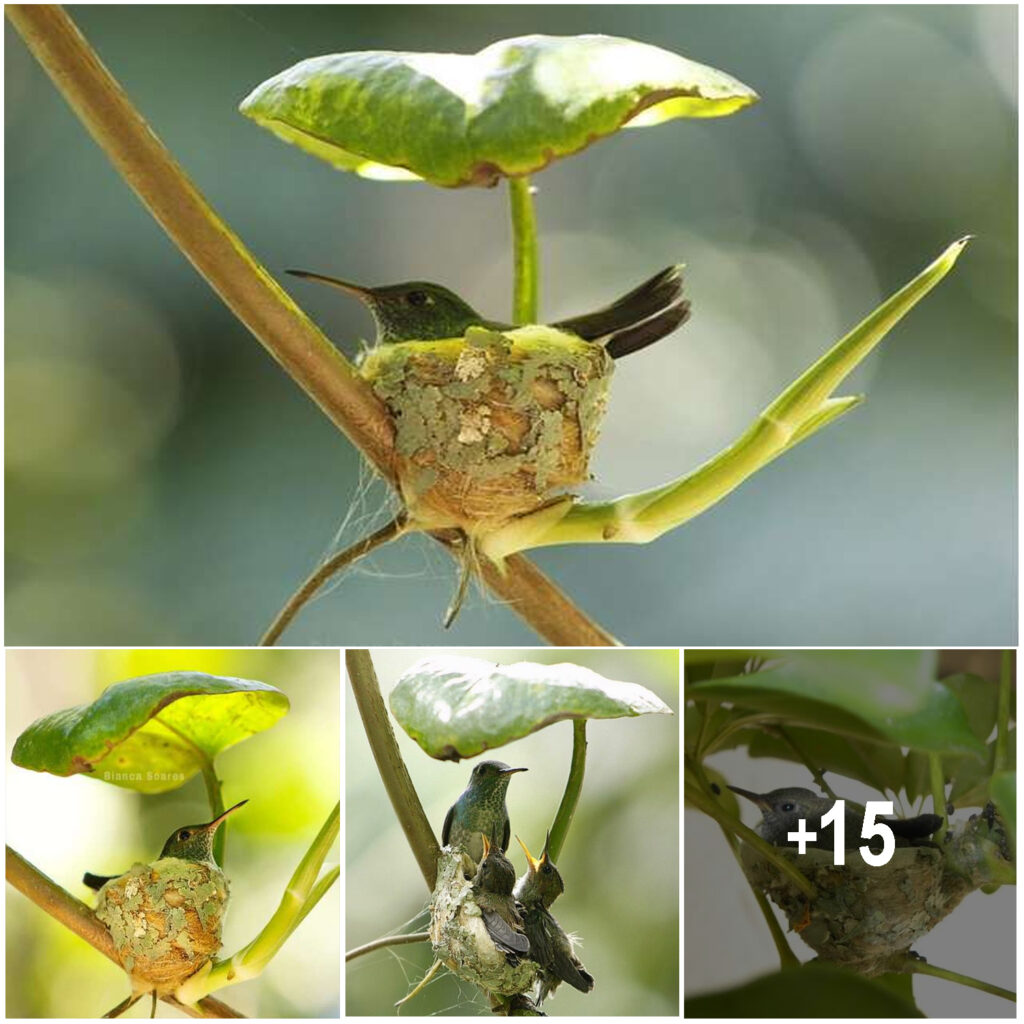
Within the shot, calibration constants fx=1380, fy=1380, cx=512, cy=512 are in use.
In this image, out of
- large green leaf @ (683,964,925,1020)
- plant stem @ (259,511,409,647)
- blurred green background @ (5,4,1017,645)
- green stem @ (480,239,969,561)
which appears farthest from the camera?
blurred green background @ (5,4,1017,645)

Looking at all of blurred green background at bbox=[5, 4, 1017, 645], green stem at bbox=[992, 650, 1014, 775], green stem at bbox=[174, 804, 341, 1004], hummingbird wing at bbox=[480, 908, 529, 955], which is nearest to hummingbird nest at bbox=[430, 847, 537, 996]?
hummingbird wing at bbox=[480, 908, 529, 955]

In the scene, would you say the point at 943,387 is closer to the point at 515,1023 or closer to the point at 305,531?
the point at 305,531

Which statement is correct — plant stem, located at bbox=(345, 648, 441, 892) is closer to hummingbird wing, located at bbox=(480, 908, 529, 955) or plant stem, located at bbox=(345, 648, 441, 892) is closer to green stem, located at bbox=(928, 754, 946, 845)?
hummingbird wing, located at bbox=(480, 908, 529, 955)

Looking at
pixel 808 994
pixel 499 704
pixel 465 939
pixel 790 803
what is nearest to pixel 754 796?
pixel 790 803

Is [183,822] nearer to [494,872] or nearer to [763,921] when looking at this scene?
[494,872]

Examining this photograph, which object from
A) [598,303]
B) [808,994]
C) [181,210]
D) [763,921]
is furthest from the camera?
[598,303]

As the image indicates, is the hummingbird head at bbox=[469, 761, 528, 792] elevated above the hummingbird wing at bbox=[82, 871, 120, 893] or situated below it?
above

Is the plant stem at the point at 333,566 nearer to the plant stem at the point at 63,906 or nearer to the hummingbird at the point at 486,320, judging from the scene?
the hummingbird at the point at 486,320
